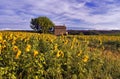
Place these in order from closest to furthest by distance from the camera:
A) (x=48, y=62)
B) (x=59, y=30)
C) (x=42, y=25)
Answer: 1. (x=48, y=62)
2. (x=59, y=30)
3. (x=42, y=25)

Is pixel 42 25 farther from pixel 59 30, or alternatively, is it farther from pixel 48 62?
pixel 48 62

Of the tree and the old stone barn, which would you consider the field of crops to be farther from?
the tree

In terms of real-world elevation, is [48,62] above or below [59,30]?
above

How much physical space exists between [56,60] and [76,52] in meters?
1.28

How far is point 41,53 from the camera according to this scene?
8.01 m

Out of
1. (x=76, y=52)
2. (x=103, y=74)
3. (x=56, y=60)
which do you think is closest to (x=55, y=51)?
(x=56, y=60)

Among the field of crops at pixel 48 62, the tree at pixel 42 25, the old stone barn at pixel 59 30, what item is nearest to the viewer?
the field of crops at pixel 48 62

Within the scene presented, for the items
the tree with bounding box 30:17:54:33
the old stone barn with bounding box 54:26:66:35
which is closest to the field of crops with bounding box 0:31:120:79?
the old stone barn with bounding box 54:26:66:35

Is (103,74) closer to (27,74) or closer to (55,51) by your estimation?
(55,51)

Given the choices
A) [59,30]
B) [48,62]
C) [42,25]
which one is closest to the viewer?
[48,62]

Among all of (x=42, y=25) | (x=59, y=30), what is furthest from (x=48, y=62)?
(x=42, y=25)

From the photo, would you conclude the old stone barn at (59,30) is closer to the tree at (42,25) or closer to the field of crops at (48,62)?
the tree at (42,25)

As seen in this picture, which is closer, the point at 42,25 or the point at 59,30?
the point at 59,30

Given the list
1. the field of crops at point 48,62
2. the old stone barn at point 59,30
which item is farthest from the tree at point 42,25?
the field of crops at point 48,62
